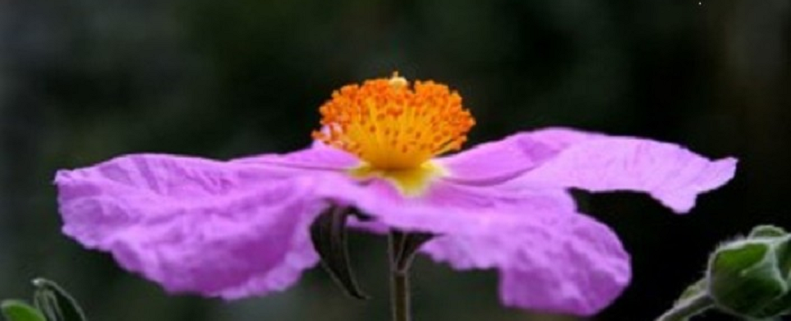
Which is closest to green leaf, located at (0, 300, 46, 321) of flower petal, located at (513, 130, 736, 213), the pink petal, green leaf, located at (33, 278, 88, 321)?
green leaf, located at (33, 278, 88, 321)

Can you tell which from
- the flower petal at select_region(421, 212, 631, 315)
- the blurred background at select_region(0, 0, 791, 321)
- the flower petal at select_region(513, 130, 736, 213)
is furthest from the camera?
the blurred background at select_region(0, 0, 791, 321)

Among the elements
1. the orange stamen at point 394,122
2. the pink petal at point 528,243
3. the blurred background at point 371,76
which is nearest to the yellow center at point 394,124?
the orange stamen at point 394,122

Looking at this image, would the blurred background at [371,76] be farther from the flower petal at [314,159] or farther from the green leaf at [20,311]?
the green leaf at [20,311]

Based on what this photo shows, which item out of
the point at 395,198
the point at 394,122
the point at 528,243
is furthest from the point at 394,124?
the point at 528,243

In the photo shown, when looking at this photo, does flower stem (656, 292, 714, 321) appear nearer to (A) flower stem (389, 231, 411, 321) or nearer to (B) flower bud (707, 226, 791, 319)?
(B) flower bud (707, 226, 791, 319)

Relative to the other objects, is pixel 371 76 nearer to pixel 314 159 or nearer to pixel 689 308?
pixel 314 159

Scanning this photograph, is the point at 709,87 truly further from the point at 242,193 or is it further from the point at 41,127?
the point at 242,193
